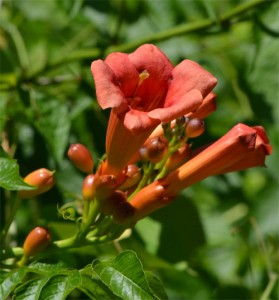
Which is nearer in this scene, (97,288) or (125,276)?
(125,276)

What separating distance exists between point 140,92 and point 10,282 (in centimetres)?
99

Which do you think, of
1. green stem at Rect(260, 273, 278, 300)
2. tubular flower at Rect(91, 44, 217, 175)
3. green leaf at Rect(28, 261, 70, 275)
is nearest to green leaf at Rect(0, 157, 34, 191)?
green leaf at Rect(28, 261, 70, 275)

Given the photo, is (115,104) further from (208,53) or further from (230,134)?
(208,53)

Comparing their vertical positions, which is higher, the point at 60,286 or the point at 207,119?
the point at 60,286

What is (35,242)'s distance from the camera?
3100 mm

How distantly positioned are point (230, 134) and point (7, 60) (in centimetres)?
228

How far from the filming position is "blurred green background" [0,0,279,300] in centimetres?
432

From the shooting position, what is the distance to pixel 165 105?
3051 millimetres

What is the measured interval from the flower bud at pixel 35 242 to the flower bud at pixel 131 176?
1.28 ft

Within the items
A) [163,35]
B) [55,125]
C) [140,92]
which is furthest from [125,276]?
[163,35]

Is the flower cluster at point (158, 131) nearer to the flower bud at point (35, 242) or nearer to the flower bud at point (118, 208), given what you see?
the flower bud at point (118, 208)

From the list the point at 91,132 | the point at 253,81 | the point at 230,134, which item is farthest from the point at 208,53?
the point at 230,134

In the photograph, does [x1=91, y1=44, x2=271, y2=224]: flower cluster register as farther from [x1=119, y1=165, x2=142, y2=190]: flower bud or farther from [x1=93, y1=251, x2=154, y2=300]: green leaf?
[x1=93, y1=251, x2=154, y2=300]: green leaf

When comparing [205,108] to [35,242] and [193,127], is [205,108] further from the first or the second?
[35,242]
